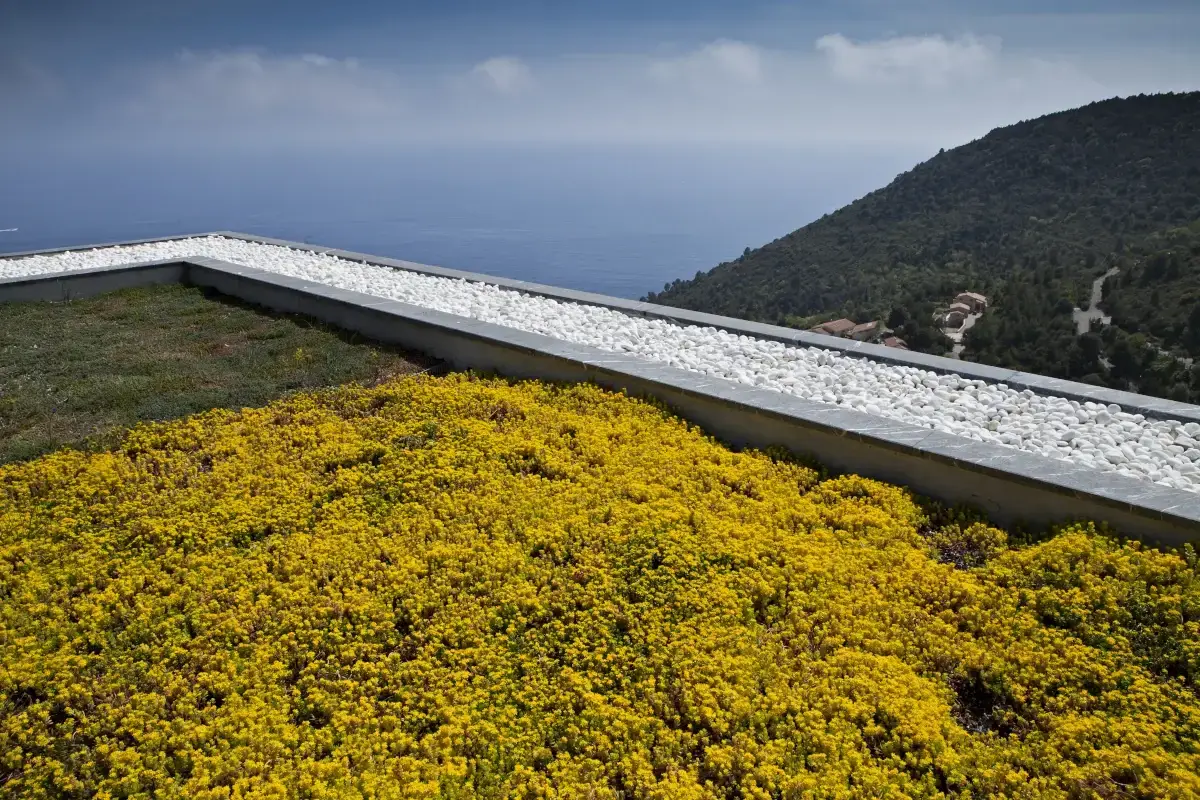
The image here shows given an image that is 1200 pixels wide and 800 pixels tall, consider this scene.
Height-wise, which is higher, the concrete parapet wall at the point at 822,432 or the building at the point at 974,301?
the building at the point at 974,301

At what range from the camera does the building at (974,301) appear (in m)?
18.5

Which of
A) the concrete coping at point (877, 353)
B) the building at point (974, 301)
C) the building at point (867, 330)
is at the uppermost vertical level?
the building at point (974, 301)

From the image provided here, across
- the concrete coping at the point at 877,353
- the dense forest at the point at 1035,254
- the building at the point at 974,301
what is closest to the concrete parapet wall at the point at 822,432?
the concrete coping at the point at 877,353

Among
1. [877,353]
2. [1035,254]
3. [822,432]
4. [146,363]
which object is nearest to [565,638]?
[822,432]

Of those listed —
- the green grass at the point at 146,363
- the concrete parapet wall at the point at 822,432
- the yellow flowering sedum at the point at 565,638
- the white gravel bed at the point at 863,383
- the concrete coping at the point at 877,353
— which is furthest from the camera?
the green grass at the point at 146,363

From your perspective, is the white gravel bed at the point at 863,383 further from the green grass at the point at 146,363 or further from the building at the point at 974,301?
the building at the point at 974,301

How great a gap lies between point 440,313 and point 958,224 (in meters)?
28.9

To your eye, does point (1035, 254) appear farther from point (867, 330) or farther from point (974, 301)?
point (867, 330)

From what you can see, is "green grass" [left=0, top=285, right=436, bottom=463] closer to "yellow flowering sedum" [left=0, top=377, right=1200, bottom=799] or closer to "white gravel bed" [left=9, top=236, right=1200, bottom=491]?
"yellow flowering sedum" [left=0, top=377, right=1200, bottom=799]

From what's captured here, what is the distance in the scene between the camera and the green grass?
20.9ft

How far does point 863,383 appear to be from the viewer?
21.6 ft

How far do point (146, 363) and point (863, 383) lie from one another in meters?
6.95

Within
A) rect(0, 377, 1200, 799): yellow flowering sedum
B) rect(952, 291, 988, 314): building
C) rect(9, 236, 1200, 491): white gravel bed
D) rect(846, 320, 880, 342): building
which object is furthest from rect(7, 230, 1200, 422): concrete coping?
rect(952, 291, 988, 314): building

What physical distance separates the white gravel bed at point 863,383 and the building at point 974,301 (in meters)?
13.0
